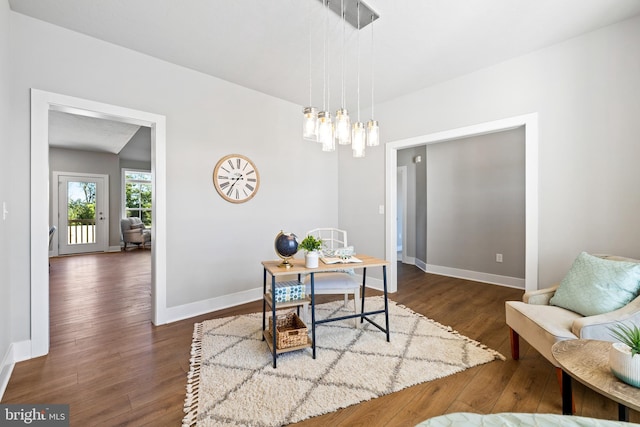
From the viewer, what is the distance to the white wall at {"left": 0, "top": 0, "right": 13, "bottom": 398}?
186cm

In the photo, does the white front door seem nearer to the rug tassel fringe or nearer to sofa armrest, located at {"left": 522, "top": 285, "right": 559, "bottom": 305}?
the rug tassel fringe

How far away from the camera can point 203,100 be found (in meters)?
3.11

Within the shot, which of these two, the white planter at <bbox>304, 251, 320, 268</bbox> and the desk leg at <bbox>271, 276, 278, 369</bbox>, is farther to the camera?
the white planter at <bbox>304, 251, 320, 268</bbox>

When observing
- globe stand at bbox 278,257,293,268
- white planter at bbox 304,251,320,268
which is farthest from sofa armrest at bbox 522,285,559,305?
globe stand at bbox 278,257,293,268

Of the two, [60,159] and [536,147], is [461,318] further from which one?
[60,159]

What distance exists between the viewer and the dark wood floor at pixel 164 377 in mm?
1583

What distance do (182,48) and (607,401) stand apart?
4085 millimetres

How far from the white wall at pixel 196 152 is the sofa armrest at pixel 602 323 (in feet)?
9.85

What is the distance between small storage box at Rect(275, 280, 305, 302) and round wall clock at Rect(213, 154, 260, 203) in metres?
1.51

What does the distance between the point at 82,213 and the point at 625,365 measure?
32.3 feet

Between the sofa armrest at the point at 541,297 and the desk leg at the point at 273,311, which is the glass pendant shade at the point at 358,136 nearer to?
the desk leg at the point at 273,311

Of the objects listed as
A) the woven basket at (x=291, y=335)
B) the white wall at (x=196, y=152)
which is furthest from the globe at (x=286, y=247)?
the white wall at (x=196, y=152)

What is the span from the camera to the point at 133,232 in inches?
306

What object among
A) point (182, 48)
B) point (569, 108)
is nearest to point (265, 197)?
point (182, 48)
